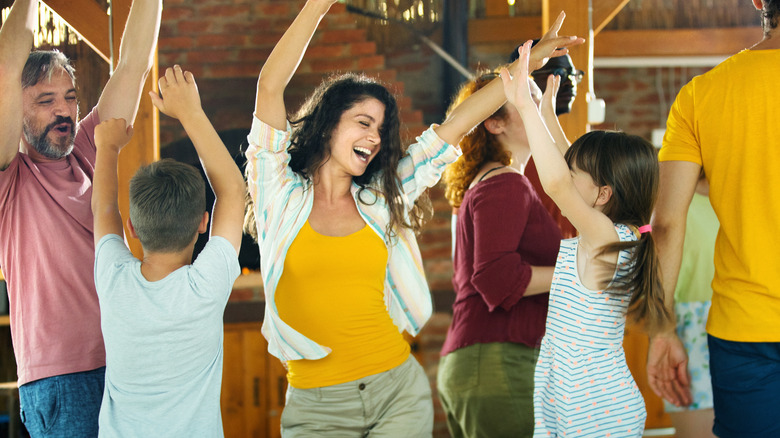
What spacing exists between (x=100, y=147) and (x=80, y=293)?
352 mm

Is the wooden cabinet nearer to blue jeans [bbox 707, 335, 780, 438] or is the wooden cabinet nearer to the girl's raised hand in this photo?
the girl's raised hand

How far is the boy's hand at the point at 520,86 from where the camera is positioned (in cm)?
164

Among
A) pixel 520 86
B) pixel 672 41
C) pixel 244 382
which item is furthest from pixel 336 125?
pixel 672 41

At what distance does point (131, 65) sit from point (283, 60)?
1.66ft

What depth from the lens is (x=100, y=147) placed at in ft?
5.65

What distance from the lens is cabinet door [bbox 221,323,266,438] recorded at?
11.5 ft

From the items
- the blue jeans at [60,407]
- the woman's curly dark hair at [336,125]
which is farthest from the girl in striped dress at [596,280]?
the blue jeans at [60,407]

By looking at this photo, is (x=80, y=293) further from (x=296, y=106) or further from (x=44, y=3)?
(x=296, y=106)

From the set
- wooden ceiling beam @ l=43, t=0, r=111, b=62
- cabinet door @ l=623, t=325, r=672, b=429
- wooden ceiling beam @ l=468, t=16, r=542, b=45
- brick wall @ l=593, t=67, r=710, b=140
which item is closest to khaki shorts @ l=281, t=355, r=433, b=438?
wooden ceiling beam @ l=43, t=0, r=111, b=62

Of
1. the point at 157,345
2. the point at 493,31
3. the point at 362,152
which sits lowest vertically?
the point at 157,345

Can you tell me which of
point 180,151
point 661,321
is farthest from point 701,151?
point 180,151

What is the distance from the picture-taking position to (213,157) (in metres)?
1.69

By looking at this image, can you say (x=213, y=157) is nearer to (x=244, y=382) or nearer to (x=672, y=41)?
(x=244, y=382)

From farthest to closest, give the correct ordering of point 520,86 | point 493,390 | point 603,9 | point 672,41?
point 672,41, point 603,9, point 493,390, point 520,86
